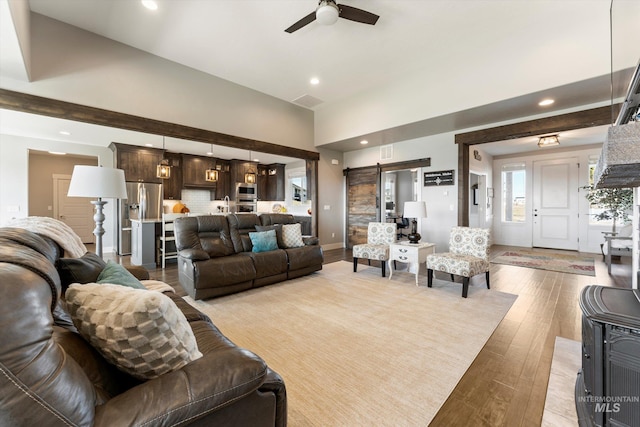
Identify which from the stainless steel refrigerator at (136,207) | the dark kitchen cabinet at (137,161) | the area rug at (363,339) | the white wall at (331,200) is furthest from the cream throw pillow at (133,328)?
the dark kitchen cabinet at (137,161)

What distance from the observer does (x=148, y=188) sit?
6477 mm

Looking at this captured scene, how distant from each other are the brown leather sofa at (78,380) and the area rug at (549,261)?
5868 millimetres

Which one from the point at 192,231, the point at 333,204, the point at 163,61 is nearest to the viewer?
the point at 192,231

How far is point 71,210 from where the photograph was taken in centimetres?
761

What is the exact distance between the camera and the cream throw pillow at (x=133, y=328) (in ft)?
2.80

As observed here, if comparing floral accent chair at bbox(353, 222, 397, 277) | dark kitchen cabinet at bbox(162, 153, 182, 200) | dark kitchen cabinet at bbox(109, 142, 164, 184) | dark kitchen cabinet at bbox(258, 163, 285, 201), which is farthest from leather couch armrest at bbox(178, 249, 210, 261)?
dark kitchen cabinet at bbox(258, 163, 285, 201)

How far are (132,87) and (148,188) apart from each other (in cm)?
302

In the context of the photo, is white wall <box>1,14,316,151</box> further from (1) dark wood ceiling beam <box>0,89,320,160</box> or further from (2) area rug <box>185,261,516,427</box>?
(2) area rug <box>185,261,516,427</box>

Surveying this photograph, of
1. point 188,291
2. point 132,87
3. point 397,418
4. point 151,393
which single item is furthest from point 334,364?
point 132,87

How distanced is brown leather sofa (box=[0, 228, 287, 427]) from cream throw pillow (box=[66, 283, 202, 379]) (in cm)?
5

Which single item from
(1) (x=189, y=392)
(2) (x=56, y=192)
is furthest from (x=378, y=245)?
(2) (x=56, y=192)

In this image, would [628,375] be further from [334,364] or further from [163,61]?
[163,61]

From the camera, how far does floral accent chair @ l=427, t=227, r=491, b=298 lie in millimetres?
3396

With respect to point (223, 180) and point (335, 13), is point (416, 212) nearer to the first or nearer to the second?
point (335, 13)
